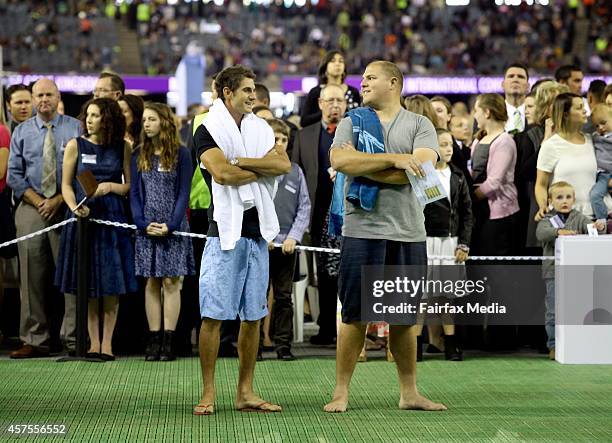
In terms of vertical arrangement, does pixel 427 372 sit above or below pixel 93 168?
below

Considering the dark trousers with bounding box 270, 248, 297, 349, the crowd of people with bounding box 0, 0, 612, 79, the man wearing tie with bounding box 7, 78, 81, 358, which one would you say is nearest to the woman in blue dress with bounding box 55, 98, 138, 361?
the man wearing tie with bounding box 7, 78, 81, 358

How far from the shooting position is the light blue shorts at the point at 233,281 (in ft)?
21.6

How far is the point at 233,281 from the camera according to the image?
662cm

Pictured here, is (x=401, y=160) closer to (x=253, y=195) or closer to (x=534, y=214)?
(x=253, y=195)

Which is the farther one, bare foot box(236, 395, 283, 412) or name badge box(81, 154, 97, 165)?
name badge box(81, 154, 97, 165)

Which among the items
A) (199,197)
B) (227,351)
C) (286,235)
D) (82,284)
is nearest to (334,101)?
(286,235)

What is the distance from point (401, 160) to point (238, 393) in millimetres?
1629

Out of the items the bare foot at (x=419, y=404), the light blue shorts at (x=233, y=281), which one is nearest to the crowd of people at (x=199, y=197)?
the light blue shorts at (x=233, y=281)

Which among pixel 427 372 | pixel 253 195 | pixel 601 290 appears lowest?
pixel 427 372

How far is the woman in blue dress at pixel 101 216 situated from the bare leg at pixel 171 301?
0.26m

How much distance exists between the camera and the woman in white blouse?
30.5ft

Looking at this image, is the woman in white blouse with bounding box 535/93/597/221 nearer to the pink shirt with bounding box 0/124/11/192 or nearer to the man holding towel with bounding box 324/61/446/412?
the man holding towel with bounding box 324/61/446/412

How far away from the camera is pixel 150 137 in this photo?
9055 mm

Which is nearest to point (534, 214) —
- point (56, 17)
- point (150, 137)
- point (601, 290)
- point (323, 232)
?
point (601, 290)
